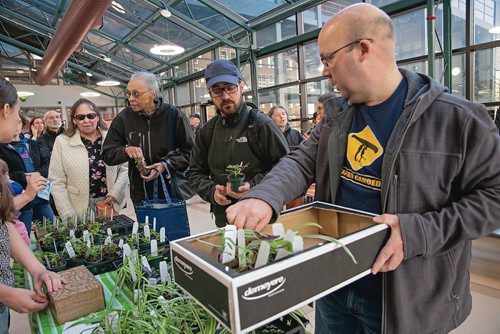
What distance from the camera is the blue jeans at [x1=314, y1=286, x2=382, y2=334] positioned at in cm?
101

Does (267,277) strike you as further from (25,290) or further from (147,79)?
(147,79)

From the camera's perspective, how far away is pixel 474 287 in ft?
8.82

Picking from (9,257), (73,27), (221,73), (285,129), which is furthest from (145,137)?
(73,27)

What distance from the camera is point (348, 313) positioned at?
43.8 inches

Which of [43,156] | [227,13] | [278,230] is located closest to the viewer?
[278,230]

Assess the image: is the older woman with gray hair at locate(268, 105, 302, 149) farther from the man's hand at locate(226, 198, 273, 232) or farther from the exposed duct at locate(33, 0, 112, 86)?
the man's hand at locate(226, 198, 273, 232)

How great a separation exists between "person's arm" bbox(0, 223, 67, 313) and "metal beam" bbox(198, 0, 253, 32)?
6.46 metres

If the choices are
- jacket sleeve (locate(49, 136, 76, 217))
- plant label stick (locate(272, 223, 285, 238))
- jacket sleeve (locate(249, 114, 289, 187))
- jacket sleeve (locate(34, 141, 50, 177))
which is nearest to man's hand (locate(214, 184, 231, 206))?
jacket sleeve (locate(249, 114, 289, 187))

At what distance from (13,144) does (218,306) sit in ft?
10.8

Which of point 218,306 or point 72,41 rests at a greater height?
point 72,41

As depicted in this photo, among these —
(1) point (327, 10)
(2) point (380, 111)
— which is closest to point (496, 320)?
(2) point (380, 111)

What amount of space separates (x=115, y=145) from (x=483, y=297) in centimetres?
280

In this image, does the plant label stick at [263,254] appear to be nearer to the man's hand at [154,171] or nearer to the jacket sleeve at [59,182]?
the man's hand at [154,171]

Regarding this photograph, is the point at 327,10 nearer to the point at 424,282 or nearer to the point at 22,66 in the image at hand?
the point at 424,282
